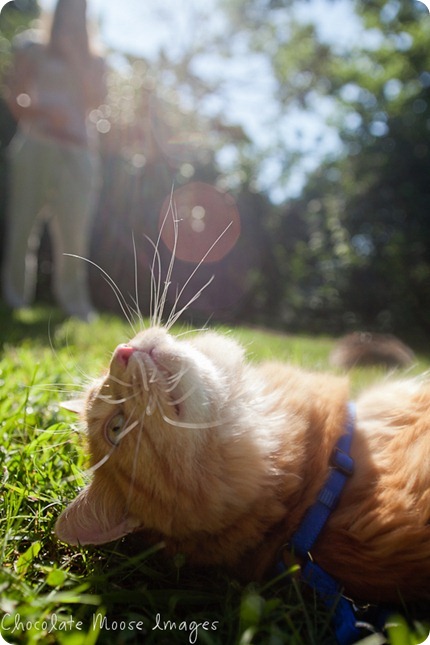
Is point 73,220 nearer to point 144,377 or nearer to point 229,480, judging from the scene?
point 144,377

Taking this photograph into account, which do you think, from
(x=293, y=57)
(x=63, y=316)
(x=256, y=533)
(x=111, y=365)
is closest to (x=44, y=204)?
(x=63, y=316)

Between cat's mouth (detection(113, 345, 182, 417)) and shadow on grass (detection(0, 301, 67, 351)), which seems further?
shadow on grass (detection(0, 301, 67, 351))

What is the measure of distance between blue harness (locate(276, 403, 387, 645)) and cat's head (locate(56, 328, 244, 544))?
0.21 metres

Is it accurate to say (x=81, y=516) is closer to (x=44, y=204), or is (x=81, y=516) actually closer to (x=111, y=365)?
(x=111, y=365)

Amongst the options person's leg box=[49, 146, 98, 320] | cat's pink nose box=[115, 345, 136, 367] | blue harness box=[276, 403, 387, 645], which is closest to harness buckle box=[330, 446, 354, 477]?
blue harness box=[276, 403, 387, 645]

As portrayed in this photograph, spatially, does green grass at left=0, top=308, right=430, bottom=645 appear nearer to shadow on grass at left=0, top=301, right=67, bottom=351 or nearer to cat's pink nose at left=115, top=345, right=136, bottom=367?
cat's pink nose at left=115, top=345, right=136, bottom=367

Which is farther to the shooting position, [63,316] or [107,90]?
[63,316]

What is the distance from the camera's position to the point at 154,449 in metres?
1.42

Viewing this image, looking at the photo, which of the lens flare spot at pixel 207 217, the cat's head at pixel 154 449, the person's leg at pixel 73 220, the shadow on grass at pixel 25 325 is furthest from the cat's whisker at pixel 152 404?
the person's leg at pixel 73 220

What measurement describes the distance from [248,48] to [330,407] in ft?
12.0

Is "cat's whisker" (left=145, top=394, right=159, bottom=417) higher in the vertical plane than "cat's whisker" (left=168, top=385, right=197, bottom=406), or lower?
lower

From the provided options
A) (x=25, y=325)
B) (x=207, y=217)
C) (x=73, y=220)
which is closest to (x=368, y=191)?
(x=207, y=217)

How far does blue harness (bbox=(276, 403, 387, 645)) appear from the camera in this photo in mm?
1180

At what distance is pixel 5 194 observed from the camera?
930 cm
